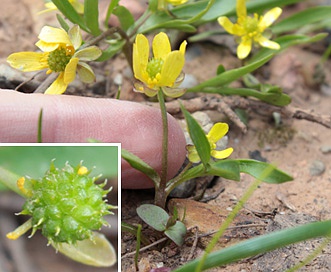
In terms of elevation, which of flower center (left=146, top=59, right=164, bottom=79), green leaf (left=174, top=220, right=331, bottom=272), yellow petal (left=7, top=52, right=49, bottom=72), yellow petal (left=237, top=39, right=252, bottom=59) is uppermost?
flower center (left=146, top=59, right=164, bottom=79)

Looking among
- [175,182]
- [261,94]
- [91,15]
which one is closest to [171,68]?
[175,182]

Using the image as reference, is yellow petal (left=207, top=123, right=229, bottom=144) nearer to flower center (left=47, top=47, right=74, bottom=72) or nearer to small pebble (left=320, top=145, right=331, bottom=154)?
flower center (left=47, top=47, right=74, bottom=72)

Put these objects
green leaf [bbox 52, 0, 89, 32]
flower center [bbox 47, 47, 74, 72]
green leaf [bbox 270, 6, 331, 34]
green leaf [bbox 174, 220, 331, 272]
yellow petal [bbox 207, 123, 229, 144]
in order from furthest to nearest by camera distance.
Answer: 1. green leaf [bbox 270, 6, 331, 34]
2. green leaf [bbox 52, 0, 89, 32]
3. flower center [bbox 47, 47, 74, 72]
4. yellow petal [bbox 207, 123, 229, 144]
5. green leaf [bbox 174, 220, 331, 272]

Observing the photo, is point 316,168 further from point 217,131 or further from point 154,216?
point 154,216

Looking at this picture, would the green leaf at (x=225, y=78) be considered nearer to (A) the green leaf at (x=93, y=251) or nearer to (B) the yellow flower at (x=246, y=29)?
(B) the yellow flower at (x=246, y=29)

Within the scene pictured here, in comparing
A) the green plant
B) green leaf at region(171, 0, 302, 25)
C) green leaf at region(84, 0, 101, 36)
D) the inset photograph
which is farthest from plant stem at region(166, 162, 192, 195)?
green leaf at region(171, 0, 302, 25)
